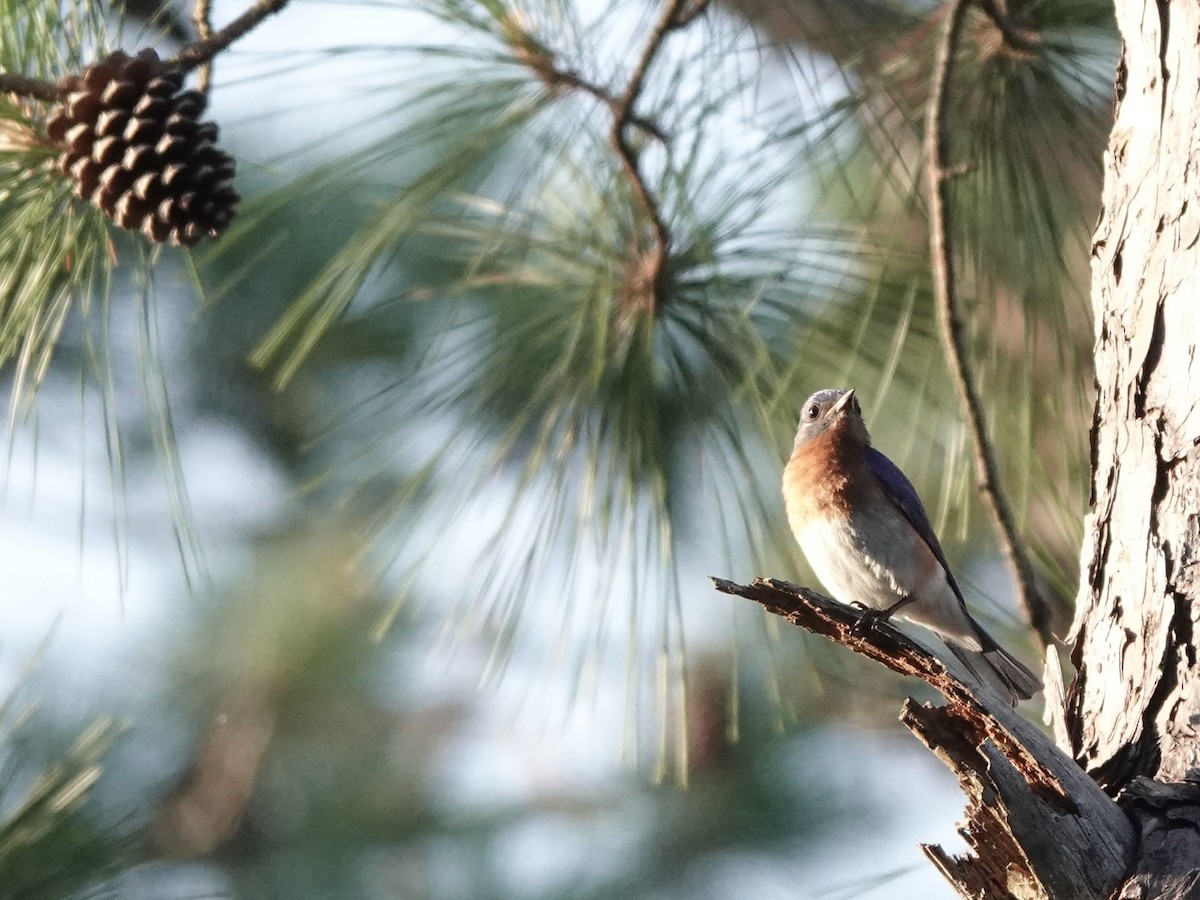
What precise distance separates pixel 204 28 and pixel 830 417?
1540mm

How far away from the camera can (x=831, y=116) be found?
9.88 feet

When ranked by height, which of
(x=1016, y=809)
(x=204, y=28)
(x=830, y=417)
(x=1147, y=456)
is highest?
(x=204, y=28)

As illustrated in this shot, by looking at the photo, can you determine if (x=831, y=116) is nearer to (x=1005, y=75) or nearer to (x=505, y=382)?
(x=1005, y=75)

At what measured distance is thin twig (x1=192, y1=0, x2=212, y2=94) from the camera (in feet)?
7.73

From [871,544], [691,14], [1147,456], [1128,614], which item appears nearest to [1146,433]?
[1147,456]

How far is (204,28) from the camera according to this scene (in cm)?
236

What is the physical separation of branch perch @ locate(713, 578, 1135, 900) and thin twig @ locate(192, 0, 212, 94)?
147 centimetres

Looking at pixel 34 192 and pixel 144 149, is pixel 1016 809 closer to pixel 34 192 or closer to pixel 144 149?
pixel 144 149

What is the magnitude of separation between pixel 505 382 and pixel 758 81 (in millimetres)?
808

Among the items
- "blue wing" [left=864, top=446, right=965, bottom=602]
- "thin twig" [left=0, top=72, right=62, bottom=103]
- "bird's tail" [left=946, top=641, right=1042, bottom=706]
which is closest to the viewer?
"thin twig" [left=0, top=72, right=62, bottom=103]

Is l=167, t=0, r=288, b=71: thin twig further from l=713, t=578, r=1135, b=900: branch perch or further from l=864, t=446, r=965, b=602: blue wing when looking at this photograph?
l=864, t=446, r=965, b=602: blue wing

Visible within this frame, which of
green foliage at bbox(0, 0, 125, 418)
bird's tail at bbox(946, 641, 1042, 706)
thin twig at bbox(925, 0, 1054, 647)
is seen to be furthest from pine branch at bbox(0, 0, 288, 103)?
bird's tail at bbox(946, 641, 1042, 706)

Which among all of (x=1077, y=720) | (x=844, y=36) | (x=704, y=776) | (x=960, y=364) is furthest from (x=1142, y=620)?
(x=704, y=776)

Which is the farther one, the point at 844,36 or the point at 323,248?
the point at 323,248
